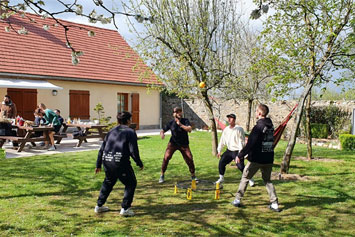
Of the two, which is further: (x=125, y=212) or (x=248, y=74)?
(x=248, y=74)

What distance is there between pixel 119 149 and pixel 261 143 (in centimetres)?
221

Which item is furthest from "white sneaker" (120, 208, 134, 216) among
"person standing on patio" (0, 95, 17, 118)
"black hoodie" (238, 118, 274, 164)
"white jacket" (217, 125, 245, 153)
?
"person standing on patio" (0, 95, 17, 118)

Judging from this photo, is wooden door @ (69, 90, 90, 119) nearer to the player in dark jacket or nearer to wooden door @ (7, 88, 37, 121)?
wooden door @ (7, 88, 37, 121)

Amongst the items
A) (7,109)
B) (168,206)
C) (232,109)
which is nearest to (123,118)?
(168,206)

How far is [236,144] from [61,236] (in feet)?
12.7

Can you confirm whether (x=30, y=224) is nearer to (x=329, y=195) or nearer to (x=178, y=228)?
(x=178, y=228)

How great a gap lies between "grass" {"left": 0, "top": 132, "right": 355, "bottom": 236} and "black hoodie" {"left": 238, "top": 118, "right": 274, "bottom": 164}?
32.4 inches

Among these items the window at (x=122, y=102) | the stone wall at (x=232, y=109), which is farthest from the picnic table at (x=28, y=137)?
the window at (x=122, y=102)

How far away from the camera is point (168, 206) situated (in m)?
5.65

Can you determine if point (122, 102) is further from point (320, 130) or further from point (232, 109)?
point (320, 130)

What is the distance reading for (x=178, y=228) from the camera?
464 centimetres

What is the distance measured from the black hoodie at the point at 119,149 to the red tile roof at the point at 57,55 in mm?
8878

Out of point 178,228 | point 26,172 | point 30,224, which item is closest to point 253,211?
point 178,228

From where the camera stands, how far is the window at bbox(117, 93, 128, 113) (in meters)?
19.4
